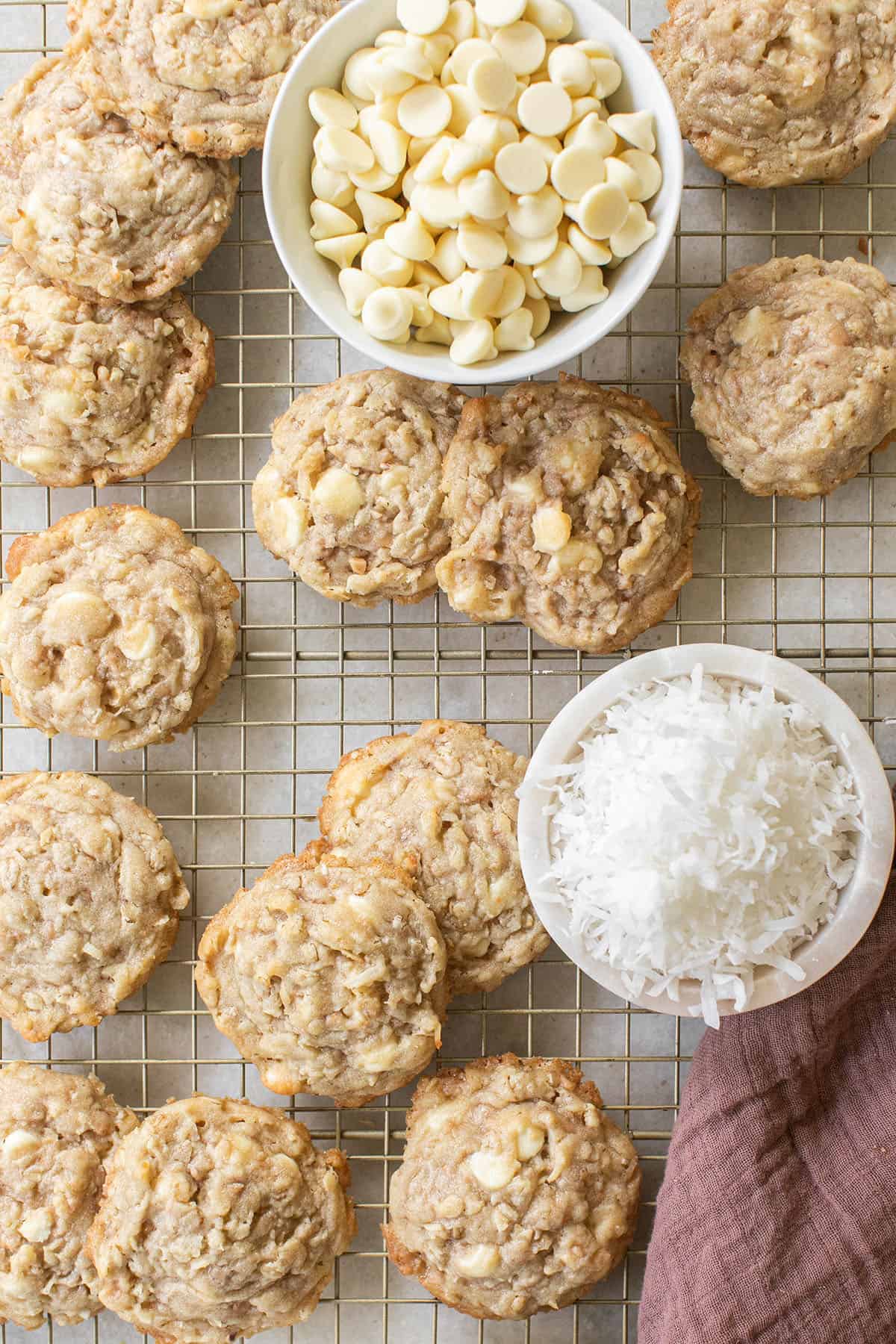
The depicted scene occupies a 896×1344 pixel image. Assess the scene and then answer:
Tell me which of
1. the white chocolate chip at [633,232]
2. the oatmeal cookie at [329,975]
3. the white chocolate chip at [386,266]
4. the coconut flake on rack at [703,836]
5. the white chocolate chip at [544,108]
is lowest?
the oatmeal cookie at [329,975]

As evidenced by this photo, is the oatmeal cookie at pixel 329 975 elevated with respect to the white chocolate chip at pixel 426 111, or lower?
lower

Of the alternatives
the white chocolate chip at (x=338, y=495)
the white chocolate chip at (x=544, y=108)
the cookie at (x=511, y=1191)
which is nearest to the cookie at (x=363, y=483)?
the white chocolate chip at (x=338, y=495)

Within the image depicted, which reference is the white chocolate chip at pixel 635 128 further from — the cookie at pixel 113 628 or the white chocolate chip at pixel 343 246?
the cookie at pixel 113 628

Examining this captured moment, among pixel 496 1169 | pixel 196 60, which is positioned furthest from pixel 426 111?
pixel 496 1169

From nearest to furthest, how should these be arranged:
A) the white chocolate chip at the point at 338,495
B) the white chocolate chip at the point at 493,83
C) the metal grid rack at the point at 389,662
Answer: the white chocolate chip at the point at 493,83 < the white chocolate chip at the point at 338,495 < the metal grid rack at the point at 389,662

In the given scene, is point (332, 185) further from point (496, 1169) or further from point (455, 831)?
point (496, 1169)

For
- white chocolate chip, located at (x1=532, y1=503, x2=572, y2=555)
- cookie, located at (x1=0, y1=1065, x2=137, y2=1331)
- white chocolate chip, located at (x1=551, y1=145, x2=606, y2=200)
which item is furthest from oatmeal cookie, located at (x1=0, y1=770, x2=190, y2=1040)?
white chocolate chip, located at (x1=551, y1=145, x2=606, y2=200)

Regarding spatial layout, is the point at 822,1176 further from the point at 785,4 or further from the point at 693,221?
the point at 785,4

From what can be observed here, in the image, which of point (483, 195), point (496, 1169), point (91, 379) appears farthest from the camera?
point (91, 379)
